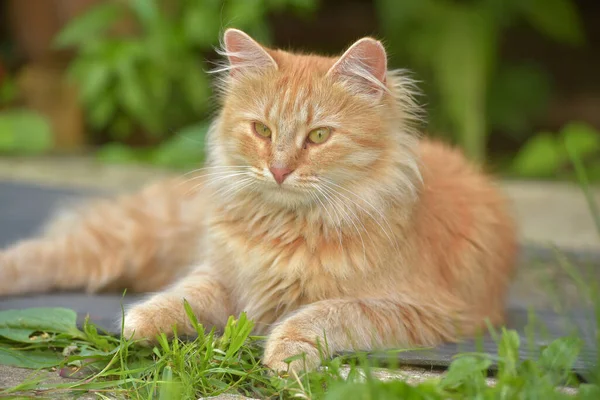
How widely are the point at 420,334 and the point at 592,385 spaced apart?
2.55ft

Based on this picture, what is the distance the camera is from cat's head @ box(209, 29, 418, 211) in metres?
2.54

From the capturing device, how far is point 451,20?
260 inches

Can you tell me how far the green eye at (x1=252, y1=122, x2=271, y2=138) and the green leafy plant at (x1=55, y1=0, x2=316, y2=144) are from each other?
12.2ft

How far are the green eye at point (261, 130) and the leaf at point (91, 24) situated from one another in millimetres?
4310

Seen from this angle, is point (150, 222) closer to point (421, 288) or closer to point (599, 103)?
point (421, 288)

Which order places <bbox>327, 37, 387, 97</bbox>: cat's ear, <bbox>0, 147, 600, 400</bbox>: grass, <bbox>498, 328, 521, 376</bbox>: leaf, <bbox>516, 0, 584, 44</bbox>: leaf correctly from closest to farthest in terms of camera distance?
<bbox>0, 147, 600, 400</bbox>: grass
<bbox>498, 328, 521, 376</bbox>: leaf
<bbox>327, 37, 387, 97</bbox>: cat's ear
<bbox>516, 0, 584, 44</bbox>: leaf

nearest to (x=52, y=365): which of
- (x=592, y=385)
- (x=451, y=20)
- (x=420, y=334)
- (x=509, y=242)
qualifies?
(x=420, y=334)

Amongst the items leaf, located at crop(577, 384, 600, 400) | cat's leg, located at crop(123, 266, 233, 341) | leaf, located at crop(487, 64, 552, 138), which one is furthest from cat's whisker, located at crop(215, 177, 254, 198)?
leaf, located at crop(487, 64, 552, 138)

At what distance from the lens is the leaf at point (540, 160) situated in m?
6.41

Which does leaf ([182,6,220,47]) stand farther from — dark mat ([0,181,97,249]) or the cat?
the cat

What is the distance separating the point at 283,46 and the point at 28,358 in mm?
5753

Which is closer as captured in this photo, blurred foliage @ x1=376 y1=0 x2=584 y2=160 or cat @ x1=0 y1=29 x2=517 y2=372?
cat @ x1=0 y1=29 x2=517 y2=372

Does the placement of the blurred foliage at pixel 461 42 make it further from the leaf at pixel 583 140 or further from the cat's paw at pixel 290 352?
the cat's paw at pixel 290 352

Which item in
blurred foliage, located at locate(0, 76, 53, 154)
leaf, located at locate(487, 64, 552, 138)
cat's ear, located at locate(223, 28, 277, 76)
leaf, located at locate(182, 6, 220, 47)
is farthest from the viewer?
leaf, located at locate(487, 64, 552, 138)
